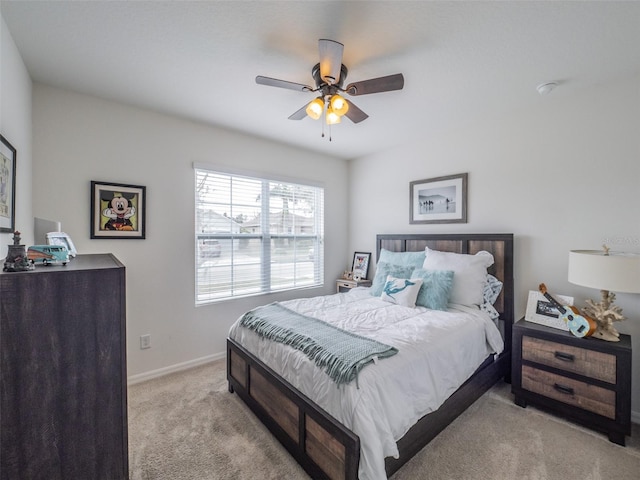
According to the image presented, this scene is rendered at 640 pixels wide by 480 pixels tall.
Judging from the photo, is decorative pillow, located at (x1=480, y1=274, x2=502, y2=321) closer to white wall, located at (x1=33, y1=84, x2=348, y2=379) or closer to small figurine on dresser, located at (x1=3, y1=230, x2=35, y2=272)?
white wall, located at (x1=33, y1=84, x2=348, y2=379)

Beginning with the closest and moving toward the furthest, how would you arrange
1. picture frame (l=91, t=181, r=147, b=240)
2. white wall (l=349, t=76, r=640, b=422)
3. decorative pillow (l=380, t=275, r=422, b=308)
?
1. white wall (l=349, t=76, r=640, b=422)
2. picture frame (l=91, t=181, r=147, b=240)
3. decorative pillow (l=380, t=275, r=422, b=308)

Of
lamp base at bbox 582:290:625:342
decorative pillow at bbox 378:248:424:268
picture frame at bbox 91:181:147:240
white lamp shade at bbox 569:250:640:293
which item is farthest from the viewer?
decorative pillow at bbox 378:248:424:268

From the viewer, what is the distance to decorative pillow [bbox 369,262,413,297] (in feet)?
9.72

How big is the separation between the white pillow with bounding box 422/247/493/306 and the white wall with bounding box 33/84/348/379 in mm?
2211

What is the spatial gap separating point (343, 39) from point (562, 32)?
1.28 meters

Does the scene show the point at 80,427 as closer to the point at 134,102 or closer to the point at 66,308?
the point at 66,308

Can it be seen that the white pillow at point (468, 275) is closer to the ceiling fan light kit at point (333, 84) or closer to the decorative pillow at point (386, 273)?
the decorative pillow at point (386, 273)

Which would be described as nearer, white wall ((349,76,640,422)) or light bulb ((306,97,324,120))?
light bulb ((306,97,324,120))

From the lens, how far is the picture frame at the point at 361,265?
4047 mm

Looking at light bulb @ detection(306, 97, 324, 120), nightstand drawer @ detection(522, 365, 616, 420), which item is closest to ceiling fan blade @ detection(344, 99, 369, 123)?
light bulb @ detection(306, 97, 324, 120)

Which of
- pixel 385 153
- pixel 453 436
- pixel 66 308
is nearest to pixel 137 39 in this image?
pixel 66 308

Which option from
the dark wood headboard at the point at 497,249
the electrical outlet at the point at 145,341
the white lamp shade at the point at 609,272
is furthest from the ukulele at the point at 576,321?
the electrical outlet at the point at 145,341

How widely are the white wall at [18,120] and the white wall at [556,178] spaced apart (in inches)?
141

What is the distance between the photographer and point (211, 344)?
310 centimetres
